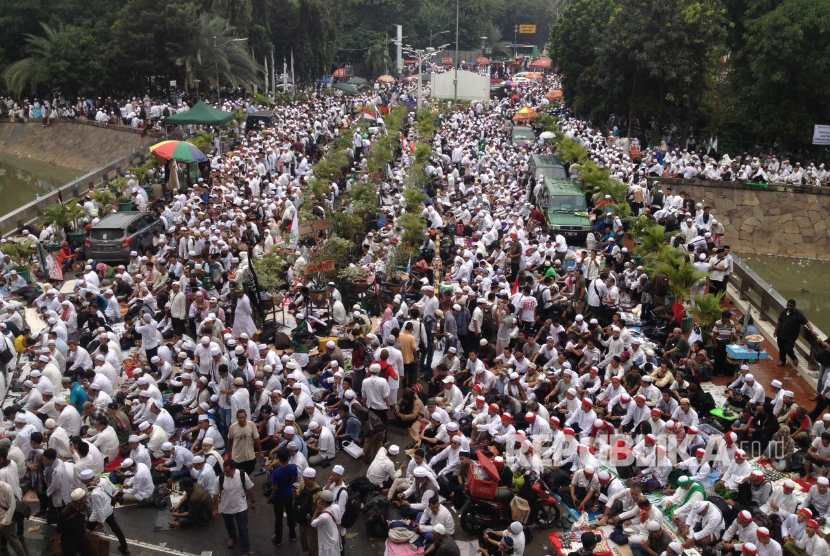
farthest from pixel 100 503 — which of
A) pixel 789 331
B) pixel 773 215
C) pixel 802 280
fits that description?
pixel 773 215

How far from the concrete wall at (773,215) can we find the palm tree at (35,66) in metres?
29.0

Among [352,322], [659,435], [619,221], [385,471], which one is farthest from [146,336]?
[619,221]

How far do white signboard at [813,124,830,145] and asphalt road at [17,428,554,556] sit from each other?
23.9m

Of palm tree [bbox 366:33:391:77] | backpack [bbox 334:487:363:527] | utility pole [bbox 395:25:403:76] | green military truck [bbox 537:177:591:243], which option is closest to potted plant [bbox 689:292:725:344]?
green military truck [bbox 537:177:591:243]

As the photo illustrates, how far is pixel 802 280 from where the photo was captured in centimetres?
2705

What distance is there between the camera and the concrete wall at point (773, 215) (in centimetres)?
2798

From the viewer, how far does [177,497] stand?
1048 cm

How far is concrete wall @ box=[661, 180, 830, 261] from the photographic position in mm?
27984

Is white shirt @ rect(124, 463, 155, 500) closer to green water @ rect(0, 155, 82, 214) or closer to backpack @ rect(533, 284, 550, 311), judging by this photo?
backpack @ rect(533, 284, 550, 311)

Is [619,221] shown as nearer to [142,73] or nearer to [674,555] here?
[674,555]

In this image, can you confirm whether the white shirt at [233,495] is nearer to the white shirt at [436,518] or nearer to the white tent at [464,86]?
the white shirt at [436,518]

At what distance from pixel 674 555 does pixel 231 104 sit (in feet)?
109

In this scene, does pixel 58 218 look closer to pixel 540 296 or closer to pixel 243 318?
pixel 243 318

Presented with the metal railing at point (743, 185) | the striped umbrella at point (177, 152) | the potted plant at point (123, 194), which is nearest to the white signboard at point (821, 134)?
the metal railing at point (743, 185)
